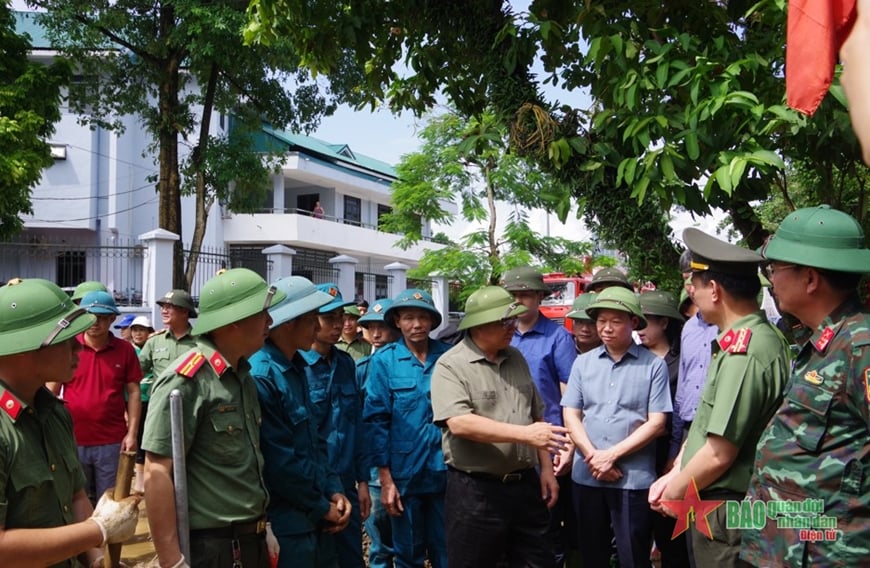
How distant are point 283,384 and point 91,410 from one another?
9.89 ft

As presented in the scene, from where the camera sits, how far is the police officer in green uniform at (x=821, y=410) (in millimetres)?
2244

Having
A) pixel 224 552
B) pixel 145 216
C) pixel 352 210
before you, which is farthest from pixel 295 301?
pixel 352 210

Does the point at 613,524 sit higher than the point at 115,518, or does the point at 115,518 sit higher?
the point at 115,518

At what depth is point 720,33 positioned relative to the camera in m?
4.45

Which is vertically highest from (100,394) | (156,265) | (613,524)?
(156,265)

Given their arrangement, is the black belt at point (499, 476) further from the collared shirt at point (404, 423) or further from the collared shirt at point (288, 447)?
the collared shirt at point (404, 423)

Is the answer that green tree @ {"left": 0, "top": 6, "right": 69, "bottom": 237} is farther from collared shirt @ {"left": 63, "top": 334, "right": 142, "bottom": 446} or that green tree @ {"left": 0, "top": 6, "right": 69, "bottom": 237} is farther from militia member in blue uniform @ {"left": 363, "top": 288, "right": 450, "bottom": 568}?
militia member in blue uniform @ {"left": 363, "top": 288, "right": 450, "bottom": 568}

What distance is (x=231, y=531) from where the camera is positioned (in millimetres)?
2799

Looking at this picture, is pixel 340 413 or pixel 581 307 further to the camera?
pixel 581 307

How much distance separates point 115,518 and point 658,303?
356 centimetres

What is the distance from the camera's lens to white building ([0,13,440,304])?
1405cm

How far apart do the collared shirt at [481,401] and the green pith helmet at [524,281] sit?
125 centimetres

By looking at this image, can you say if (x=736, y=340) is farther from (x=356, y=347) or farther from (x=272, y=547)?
(x=356, y=347)

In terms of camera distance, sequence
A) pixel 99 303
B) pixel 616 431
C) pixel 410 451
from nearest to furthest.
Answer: pixel 616 431 < pixel 410 451 < pixel 99 303
